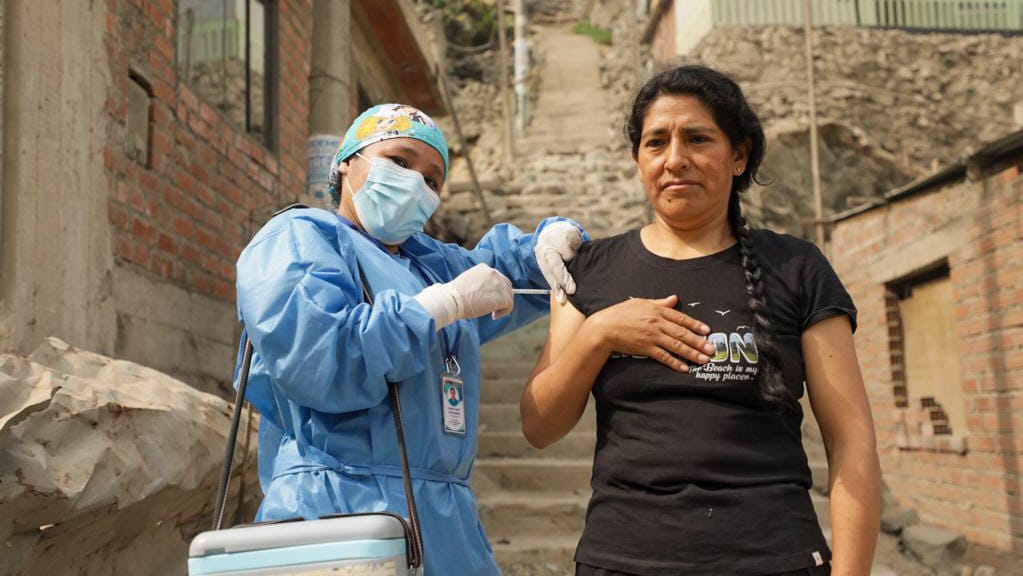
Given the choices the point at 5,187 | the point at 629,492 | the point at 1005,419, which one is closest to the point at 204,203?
the point at 5,187

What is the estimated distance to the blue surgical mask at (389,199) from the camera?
6.66ft

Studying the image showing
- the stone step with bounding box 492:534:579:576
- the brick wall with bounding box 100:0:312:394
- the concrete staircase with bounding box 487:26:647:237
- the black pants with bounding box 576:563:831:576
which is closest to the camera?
the black pants with bounding box 576:563:831:576

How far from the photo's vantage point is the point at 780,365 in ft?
5.51

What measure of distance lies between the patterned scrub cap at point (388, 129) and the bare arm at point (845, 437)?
0.93 metres

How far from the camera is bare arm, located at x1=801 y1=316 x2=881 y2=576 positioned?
5.34ft

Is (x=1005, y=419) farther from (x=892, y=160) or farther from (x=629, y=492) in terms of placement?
(x=892, y=160)

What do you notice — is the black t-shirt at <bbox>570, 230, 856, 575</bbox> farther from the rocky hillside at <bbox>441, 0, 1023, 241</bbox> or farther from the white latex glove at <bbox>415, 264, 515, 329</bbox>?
the rocky hillside at <bbox>441, 0, 1023, 241</bbox>

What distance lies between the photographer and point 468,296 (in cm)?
188

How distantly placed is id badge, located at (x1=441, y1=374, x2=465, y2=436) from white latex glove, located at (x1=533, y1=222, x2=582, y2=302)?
0.28 meters

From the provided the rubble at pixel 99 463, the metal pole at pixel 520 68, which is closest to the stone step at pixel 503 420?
the rubble at pixel 99 463

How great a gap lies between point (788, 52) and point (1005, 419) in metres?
11.4

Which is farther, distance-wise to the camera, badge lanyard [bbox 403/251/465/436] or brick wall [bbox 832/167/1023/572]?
brick wall [bbox 832/167/1023/572]

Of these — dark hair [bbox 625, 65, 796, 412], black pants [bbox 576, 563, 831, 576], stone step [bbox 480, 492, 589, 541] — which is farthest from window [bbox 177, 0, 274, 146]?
black pants [bbox 576, 563, 831, 576]

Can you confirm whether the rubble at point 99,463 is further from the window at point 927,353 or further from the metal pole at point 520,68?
the metal pole at point 520,68
